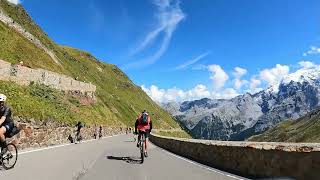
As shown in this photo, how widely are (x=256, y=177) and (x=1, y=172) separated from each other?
25.9 feet

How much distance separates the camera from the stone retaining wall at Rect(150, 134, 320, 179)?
12.0 m

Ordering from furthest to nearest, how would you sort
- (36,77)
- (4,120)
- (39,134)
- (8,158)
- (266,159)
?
(36,77)
(39,134)
(266,159)
(8,158)
(4,120)

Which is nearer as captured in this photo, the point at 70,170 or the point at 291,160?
the point at 291,160

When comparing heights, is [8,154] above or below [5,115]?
below

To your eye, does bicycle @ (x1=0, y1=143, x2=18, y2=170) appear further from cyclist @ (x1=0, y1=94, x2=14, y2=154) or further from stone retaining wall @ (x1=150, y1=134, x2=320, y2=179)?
stone retaining wall @ (x1=150, y1=134, x2=320, y2=179)

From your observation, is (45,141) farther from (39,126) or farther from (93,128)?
(93,128)

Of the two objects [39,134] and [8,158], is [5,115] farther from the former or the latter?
[39,134]

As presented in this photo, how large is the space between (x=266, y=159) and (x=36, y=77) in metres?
49.4

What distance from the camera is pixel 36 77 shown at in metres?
59.9

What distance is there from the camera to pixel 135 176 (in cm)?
1458

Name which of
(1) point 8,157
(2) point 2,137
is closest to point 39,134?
(1) point 8,157

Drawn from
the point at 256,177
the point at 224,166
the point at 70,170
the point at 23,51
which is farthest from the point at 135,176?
the point at 23,51

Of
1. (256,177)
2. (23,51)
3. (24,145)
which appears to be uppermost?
(23,51)

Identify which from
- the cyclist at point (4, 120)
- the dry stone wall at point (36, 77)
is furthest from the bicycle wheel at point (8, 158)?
the dry stone wall at point (36, 77)
